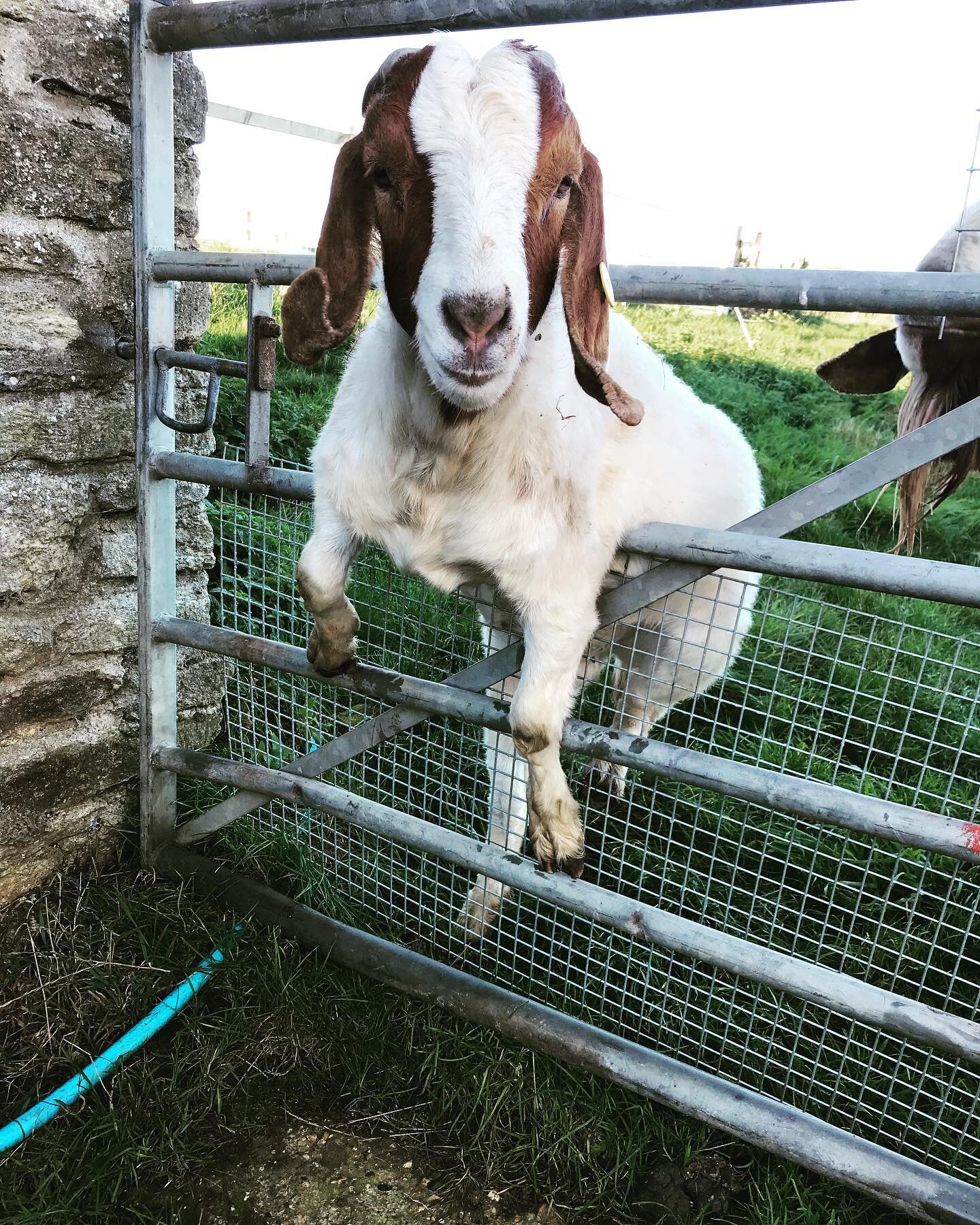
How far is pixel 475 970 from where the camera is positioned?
255 cm

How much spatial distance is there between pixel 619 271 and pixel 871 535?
405cm

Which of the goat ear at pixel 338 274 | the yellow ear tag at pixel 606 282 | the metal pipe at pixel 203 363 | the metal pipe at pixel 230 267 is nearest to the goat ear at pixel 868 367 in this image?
the yellow ear tag at pixel 606 282

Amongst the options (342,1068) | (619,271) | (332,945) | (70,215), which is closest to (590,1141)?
(342,1068)

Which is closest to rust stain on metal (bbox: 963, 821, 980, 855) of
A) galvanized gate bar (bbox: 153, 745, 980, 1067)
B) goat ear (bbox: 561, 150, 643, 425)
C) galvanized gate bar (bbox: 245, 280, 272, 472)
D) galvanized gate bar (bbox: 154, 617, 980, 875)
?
galvanized gate bar (bbox: 154, 617, 980, 875)

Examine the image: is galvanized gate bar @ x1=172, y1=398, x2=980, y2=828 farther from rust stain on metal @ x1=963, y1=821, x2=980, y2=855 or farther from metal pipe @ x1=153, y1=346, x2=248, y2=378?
metal pipe @ x1=153, y1=346, x2=248, y2=378

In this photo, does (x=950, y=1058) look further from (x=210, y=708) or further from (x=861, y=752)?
(x=210, y=708)

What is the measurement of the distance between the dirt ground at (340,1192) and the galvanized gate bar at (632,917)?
63cm

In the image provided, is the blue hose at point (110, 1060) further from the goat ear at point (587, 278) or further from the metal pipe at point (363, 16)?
the metal pipe at point (363, 16)

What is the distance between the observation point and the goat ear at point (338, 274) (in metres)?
1.66

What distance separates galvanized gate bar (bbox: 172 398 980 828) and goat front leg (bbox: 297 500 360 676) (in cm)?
25

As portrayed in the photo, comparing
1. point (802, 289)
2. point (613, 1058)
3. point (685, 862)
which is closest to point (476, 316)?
point (802, 289)

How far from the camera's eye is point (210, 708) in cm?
308

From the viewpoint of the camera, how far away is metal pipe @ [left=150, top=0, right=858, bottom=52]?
5.31 ft

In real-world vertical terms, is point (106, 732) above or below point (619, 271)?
below
